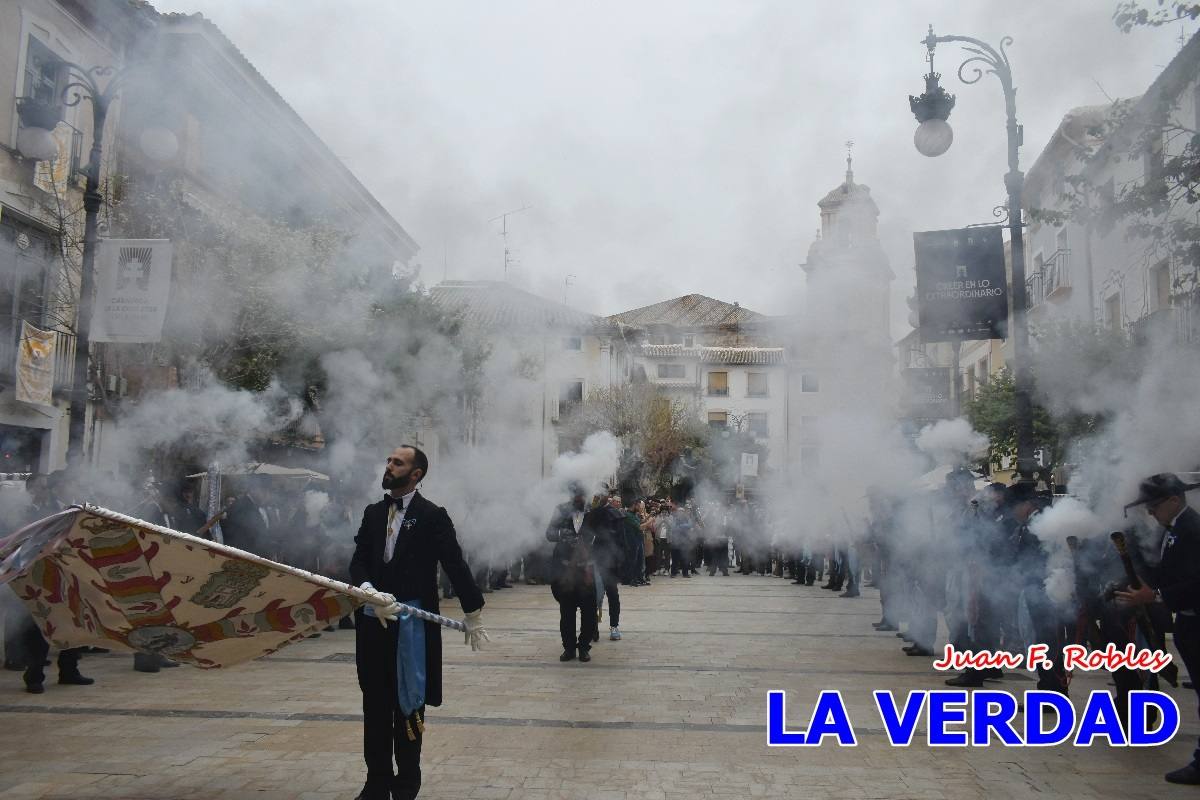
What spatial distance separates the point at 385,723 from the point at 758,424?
52786 millimetres

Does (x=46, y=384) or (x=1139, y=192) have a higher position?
(x=1139, y=192)

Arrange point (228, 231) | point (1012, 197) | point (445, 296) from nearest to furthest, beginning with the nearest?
point (1012, 197), point (228, 231), point (445, 296)

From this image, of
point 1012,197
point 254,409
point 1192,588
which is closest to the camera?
point 1192,588

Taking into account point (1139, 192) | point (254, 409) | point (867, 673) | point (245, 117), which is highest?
point (245, 117)

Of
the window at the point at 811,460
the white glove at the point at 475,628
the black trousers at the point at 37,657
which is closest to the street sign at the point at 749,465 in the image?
the window at the point at 811,460

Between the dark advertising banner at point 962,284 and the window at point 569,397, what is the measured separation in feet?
56.0

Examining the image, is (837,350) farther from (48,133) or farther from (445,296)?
(48,133)

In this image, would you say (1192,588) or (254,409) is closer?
(1192,588)

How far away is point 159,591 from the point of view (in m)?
4.46

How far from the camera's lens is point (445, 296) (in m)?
21.9

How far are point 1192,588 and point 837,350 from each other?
442 inches

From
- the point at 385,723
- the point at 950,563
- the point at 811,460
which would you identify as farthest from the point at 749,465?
the point at 385,723

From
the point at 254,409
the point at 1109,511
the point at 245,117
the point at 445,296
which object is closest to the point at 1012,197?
the point at 1109,511

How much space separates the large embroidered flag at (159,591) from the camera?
4180 mm
